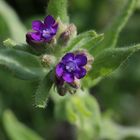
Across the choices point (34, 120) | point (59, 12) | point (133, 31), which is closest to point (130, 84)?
point (133, 31)

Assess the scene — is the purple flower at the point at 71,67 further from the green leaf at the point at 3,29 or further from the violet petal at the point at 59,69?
the green leaf at the point at 3,29

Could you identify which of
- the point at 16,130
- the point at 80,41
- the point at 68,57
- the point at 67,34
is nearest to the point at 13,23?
the point at 16,130

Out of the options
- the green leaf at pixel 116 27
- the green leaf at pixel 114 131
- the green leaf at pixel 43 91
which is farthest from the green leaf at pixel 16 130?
the green leaf at pixel 43 91

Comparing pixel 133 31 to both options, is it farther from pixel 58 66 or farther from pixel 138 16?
pixel 58 66

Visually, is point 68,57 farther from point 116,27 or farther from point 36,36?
point 116,27

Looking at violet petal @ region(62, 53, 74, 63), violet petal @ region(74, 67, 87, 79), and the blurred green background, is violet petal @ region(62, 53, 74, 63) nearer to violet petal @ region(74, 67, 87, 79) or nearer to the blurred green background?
violet petal @ region(74, 67, 87, 79)
